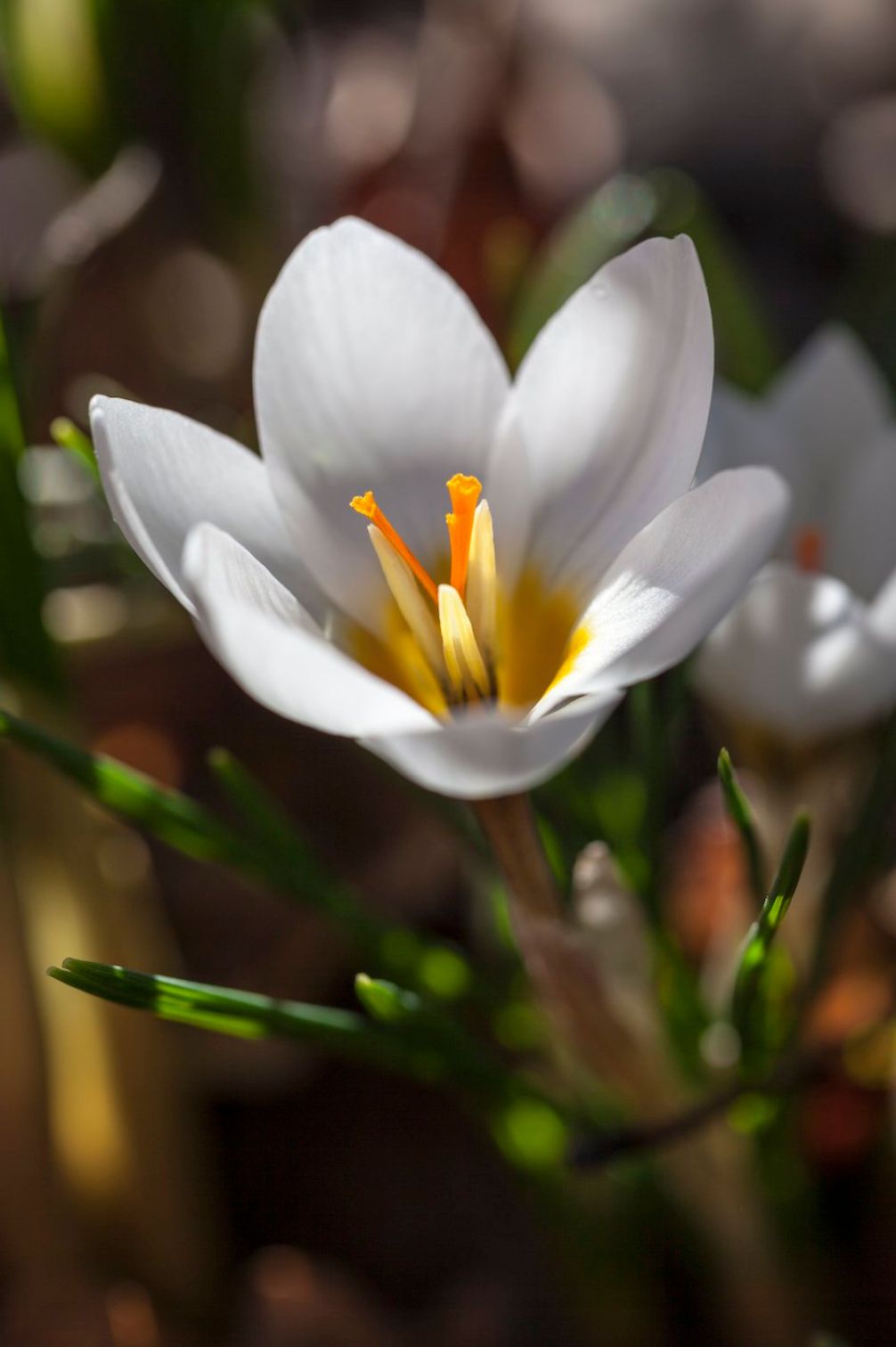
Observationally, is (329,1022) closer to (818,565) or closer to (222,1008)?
(222,1008)

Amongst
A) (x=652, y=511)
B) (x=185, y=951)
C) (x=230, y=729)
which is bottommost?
(x=185, y=951)

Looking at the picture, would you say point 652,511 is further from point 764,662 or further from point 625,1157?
point 625,1157

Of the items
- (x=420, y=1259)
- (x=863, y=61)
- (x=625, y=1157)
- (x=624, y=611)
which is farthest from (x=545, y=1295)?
(x=863, y=61)

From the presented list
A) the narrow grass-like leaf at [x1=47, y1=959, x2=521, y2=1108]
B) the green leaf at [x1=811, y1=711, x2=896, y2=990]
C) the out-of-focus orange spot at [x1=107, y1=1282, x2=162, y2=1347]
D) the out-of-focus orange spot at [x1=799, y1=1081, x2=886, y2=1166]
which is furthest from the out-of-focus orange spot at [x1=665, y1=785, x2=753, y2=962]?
the out-of-focus orange spot at [x1=107, y1=1282, x2=162, y2=1347]

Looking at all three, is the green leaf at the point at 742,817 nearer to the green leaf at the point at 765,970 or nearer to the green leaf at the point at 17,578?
the green leaf at the point at 765,970

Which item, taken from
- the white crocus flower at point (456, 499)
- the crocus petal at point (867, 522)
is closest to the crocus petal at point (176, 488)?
the white crocus flower at point (456, 499)

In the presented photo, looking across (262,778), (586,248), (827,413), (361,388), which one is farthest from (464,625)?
(262,778)

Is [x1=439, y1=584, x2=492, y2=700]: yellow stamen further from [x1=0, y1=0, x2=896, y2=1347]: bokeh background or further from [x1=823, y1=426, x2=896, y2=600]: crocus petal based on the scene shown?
[x1=823, y1=426, x2=896, y2=600]: crocus petal
